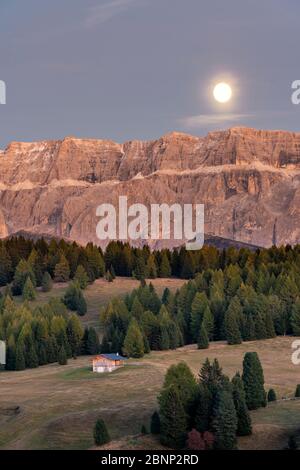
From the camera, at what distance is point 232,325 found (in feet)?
462

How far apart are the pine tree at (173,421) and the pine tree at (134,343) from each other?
168 feet

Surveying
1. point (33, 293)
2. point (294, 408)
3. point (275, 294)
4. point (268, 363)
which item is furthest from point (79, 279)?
point (294, 408)

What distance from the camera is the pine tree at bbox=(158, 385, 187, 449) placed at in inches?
2968

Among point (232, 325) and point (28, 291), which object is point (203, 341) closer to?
point (232, 325)

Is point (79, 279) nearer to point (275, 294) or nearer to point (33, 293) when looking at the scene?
point (33, 293)

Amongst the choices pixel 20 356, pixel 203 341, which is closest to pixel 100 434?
pixel 20 356

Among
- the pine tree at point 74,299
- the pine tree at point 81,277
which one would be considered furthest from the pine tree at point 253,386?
the pine tree at point 81,277

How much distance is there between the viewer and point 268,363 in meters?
120

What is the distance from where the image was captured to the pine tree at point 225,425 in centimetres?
7306

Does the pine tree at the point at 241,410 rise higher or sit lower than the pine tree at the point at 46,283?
lower

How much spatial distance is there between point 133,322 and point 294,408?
56357 millimetres

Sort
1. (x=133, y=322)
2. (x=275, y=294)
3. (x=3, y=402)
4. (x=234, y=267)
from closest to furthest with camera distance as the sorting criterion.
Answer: (x=3, y=402) → (x=133, y=322) → (x=275, y=294) → (x=234, y=267)

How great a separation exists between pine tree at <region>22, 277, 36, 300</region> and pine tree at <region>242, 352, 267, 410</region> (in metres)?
95.7

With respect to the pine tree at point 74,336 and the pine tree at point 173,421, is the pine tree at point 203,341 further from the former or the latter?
the pine tree at point 173,421
